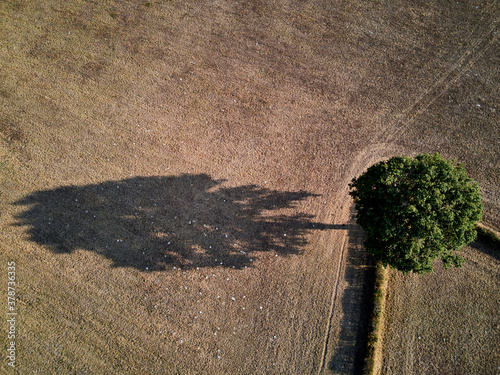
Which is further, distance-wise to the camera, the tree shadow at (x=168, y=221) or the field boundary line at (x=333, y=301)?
the tree shadow at (x=168, y=221)

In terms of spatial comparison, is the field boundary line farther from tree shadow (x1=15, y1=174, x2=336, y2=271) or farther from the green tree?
the green tree

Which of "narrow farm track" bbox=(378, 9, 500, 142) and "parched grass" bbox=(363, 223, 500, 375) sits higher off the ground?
"narrow farm track" bbox=(378, 9, 500, 142)

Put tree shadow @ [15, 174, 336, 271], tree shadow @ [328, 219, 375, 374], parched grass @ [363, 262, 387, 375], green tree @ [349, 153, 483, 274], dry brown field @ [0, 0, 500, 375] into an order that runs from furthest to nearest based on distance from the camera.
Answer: tree shadow @ [15, 174, 336, 271] → dry brown field @ [0, 0, 500, 375] → tree shadow @ [328, 219, 375, 374] → parched grass @ [363, 262, 387, 375] → green tree @ [349, 153, 483, 274]

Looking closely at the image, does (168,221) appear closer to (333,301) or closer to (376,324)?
(333,301)

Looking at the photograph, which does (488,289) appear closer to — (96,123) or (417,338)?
(417,338)

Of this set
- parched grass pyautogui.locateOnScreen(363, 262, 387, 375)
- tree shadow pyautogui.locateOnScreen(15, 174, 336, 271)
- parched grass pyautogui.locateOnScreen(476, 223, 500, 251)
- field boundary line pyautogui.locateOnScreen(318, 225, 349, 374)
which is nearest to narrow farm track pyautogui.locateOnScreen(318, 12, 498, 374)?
field boundary line pyautogui.locateOnScreen(318, 225, 349, 374)

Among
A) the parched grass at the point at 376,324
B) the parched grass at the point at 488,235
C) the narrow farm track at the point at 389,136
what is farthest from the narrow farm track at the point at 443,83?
the parched grass at the point at 376,324

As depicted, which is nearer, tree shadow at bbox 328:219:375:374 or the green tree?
the green tree

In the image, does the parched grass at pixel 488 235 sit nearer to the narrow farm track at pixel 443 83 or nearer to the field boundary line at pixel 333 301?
the narrow farm track at pixel 443 83
